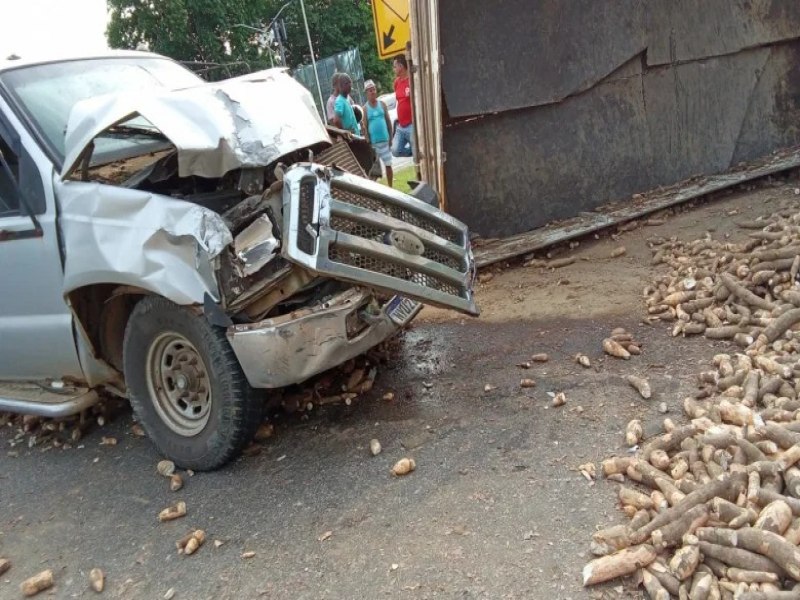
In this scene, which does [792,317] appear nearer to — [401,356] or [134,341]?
[401,356]

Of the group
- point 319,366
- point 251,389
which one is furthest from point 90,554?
point 319,366

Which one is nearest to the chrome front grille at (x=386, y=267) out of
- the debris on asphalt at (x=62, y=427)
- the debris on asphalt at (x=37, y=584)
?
the debris on asphalt at (x=37, y=584)

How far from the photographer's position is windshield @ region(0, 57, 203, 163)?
4418mm

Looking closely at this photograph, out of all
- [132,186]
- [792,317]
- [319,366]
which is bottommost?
[792,317]

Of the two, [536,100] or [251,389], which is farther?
[536,100]

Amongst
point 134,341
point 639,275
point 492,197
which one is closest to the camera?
point 134,341

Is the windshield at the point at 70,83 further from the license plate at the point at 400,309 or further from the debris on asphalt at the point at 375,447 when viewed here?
the debris on asphalt at the point at 375,447

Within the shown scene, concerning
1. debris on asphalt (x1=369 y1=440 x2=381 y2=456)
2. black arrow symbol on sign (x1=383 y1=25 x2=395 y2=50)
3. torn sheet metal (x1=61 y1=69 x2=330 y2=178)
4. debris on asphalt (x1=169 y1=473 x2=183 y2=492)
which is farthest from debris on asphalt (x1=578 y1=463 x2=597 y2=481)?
black arrow symbol on sign (x1=383 y1=25 x2=395 y2=50)

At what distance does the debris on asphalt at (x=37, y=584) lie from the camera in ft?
10.9

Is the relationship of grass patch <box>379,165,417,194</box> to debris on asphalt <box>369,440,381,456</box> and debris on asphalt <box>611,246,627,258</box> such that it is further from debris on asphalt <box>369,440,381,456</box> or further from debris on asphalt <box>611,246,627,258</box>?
debris on asphalt <box>369,440,381,456</box>

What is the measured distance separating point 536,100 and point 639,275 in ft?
7.60

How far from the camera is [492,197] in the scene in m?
7.58

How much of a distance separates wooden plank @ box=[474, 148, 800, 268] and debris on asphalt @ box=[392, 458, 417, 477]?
3456 mm

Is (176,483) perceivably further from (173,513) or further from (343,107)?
(343,107)
